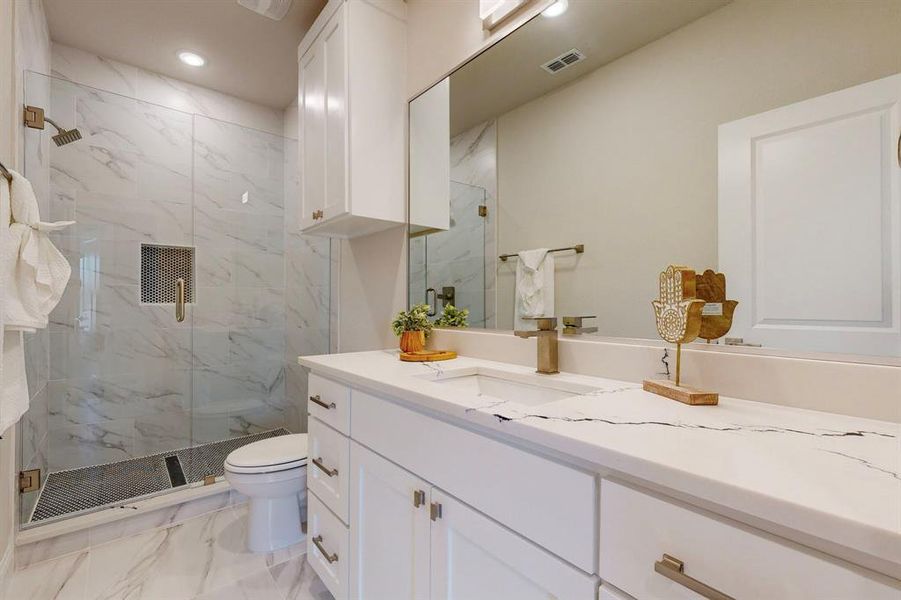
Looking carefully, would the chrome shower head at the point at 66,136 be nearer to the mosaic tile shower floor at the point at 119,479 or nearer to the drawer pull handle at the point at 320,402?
the mosaic tile shower floor at the point at 119,479

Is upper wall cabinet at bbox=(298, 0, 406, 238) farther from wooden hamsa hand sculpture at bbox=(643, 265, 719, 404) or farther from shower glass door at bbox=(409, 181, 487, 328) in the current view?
wooden hamsa hand sculpture at bbox=(643, 265, 719, 404)

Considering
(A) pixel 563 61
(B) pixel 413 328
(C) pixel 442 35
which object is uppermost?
(C) pixel 442 35

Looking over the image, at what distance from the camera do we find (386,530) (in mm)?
1066

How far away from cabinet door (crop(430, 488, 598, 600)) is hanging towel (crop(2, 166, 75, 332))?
1246 millimetres

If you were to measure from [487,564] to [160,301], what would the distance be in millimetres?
2720

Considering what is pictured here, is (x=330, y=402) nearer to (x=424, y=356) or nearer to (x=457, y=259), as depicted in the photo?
(x=424, y=356)

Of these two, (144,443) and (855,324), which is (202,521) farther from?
(855,324)

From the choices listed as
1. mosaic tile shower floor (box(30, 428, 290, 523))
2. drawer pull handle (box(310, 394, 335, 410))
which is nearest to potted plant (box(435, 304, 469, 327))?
drawer pull handle (box(310, 394, 335, 410))

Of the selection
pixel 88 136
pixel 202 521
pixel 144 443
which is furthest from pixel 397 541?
pixel 88 136

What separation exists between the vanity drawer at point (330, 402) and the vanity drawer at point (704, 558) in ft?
2.85

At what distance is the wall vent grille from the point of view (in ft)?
8.43

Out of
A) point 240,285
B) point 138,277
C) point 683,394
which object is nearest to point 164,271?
point 138,277

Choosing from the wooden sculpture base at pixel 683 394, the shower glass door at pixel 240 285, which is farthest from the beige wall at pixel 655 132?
the shower glass door at pixel 240 285

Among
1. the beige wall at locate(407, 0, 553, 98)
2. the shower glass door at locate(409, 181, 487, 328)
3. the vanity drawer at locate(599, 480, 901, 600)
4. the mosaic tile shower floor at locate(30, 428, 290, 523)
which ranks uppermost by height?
the beige wall at locate(407, 0, 553, 98)
